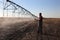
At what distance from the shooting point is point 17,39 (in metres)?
12.9

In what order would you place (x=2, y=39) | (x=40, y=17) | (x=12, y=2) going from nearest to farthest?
(x=2, y=39)
(x=40, y=17)
(x=12, y=2)

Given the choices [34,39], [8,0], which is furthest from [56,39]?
[8,0]

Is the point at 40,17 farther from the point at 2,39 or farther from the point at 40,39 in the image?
the point at 2,39

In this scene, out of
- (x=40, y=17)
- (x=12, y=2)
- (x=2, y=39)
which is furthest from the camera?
(x=12, y=2)

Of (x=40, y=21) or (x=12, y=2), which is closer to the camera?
(x=40, y=21)

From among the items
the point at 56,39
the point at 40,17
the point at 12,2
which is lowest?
the point at 56,39

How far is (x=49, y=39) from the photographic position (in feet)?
43.3

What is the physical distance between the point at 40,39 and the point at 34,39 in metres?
0.37

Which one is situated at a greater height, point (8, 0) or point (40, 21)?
point (8, 0)

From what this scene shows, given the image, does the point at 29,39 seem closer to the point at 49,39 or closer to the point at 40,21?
the point at 49,39

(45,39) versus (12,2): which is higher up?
(12,2)

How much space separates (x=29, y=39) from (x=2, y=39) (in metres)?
1.62

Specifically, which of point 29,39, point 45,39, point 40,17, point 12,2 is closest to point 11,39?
point 29,39

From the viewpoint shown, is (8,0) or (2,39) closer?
(2,39)
